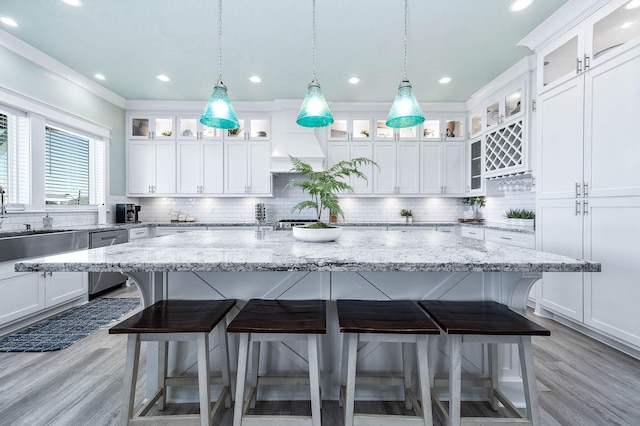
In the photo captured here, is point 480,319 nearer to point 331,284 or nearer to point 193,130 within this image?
point 331,284

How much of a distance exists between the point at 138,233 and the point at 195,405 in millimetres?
3330

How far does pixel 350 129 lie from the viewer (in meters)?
4.87

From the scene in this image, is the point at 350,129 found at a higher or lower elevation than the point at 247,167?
higher

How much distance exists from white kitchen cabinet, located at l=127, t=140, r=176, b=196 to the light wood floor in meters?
2.86

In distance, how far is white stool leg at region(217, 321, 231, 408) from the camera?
1.51m

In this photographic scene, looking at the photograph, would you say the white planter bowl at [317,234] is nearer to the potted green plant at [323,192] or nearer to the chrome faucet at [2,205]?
the potted green plant at [323,192]

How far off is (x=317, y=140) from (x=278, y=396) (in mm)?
3724

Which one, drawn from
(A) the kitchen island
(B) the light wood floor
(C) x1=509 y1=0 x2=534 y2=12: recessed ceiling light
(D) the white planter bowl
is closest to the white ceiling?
(C) x1=509 y1=0 x2=534 y2=12: recessed ceiling light

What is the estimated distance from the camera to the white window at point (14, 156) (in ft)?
9.99

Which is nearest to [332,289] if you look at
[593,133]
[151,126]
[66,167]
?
[593,133]

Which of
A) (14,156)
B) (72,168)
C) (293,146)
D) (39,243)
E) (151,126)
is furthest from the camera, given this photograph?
(151,126)

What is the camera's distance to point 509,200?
4230 millimetres

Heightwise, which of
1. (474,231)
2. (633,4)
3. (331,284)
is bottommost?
(331,284)

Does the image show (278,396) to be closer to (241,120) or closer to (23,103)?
(23,103)
